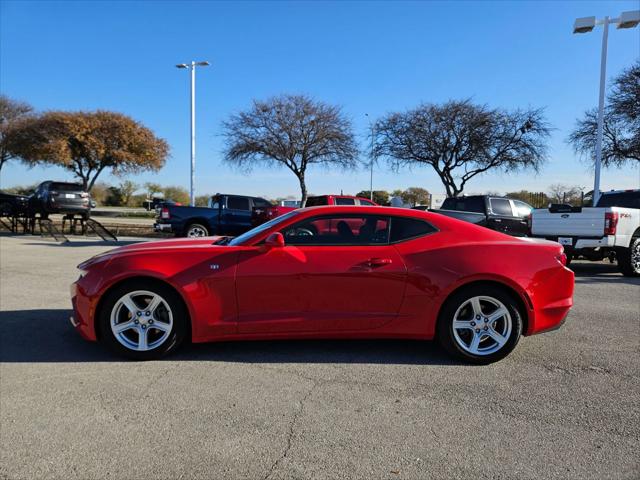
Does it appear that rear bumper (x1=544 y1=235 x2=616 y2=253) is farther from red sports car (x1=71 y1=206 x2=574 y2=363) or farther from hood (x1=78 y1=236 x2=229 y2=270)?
hood (x1=78 y1=236 x2=229 y2=270)

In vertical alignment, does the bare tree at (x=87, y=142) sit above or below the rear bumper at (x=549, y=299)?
above

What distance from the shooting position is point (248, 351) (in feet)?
14.3

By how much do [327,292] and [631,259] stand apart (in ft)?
27.3

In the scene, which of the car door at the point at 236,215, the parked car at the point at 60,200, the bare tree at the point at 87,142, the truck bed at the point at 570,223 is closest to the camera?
the truck bed at the point at 570,223

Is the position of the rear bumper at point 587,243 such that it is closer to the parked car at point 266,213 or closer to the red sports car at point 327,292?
the red sports car at point 327,292

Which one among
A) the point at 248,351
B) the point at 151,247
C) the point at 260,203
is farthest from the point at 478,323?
the point at 260,203

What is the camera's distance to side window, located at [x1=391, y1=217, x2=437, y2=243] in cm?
419

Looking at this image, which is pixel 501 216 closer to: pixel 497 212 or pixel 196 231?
pixel 497 212

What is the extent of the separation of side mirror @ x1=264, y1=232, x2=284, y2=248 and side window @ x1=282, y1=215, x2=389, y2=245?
0.14 meters

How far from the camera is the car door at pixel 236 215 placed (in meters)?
15.6

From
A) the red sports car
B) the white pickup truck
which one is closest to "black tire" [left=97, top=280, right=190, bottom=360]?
the red sports car

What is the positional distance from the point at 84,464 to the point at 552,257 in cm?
403

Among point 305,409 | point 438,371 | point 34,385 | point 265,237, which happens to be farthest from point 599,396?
point 34,385

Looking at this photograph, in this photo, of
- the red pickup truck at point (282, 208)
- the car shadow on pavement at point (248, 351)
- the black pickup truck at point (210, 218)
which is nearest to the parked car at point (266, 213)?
the red pickup truck at point (282, 208)
